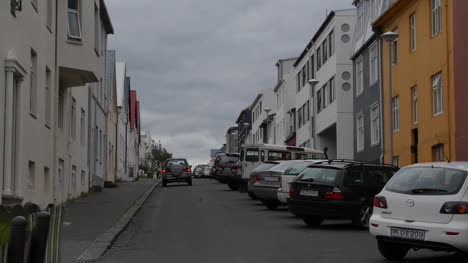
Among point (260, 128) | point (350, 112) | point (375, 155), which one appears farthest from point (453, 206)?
point (260, 128)

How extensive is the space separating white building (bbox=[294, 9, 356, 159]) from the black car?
22.9 meters

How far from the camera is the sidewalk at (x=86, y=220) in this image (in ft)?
46.8

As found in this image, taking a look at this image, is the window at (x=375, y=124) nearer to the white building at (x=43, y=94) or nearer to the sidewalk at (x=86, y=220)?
the sidewalk at (x=86, y=220)

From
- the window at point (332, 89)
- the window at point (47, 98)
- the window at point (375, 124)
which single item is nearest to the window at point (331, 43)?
the window at point (332, 89)

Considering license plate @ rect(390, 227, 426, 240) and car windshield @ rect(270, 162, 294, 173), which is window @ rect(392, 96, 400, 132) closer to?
car windshield @ rect(270, 162, 294, 173)

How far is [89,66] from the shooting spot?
2489cm

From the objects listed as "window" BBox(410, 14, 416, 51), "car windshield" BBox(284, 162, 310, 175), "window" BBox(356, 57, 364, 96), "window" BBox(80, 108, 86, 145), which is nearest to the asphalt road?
"car windshield" BBox(284, 162, 310, 175)

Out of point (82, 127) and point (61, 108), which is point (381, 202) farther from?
point (82, 127)

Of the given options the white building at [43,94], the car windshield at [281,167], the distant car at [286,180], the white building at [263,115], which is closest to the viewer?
the white building at [43,94]

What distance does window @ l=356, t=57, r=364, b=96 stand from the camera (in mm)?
40469

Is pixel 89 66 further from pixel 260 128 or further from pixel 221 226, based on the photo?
pixel 260 128

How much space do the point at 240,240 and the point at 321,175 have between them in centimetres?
371

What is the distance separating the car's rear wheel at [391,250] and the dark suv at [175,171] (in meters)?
35.8

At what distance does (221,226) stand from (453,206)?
29.5 ft
